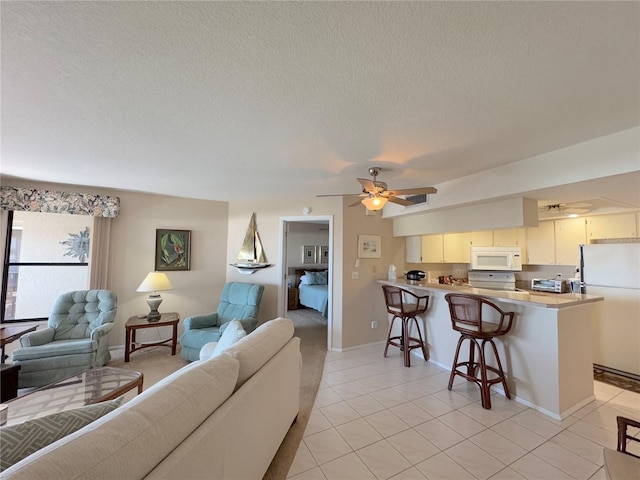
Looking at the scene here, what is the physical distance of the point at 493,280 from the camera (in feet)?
16.0

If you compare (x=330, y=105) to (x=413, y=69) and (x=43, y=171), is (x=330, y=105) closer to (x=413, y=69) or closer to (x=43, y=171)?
(x=413, y=69)

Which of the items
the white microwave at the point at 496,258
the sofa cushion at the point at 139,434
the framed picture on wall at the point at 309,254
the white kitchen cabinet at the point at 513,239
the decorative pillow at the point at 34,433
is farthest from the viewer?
the framed picture on wall at the point at 309,254

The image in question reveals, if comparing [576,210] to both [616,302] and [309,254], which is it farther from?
[309,254]

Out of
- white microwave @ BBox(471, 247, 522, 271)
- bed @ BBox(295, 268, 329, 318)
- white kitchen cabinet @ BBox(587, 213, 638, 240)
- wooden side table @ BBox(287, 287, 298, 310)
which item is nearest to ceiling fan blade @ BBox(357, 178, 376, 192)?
white microwave @ BBox(471, 247, 522, 271)

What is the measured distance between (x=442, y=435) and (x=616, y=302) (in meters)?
3.10

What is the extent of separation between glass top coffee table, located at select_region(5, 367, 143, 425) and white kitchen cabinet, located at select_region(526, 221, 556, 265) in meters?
5.62

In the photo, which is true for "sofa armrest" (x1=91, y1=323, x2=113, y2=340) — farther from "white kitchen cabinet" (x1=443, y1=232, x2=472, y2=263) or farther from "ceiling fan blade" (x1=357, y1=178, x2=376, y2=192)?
"white kitchen cabinet" (x1=443, y1=232, x2=472, y2=263)

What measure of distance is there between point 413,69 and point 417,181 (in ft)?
6.85

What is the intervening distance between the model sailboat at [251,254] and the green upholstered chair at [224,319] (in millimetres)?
440

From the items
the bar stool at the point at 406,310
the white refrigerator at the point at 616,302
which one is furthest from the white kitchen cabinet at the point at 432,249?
the white refrigerator at the point at 616,302

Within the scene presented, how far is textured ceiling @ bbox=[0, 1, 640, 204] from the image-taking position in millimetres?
1071

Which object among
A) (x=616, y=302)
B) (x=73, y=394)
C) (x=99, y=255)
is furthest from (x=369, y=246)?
(x=99, y=255)

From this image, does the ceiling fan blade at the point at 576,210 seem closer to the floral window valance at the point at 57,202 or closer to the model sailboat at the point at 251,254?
the model sailboat at the point at 251,254

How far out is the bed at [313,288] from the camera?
5788 mm
